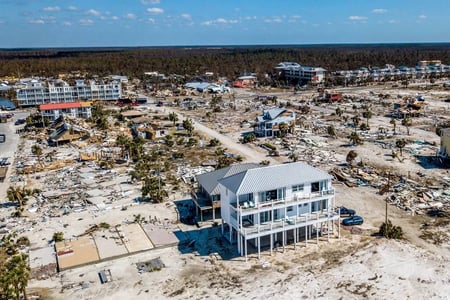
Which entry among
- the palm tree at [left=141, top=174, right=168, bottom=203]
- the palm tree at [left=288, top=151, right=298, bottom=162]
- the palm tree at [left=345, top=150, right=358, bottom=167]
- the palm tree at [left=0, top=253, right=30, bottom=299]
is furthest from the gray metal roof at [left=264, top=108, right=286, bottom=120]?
the palm tree at [left=0, top=253, right=30, bottom=299]

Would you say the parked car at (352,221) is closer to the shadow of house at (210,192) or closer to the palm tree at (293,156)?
the shadow of house at (210,192)

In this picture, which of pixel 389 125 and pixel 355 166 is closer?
pixel 355 166

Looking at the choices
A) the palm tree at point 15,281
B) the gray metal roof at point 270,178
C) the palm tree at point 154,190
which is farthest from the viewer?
the palm tree at point 154,190

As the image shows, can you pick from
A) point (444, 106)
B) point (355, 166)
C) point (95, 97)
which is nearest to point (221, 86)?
point (95, 97)

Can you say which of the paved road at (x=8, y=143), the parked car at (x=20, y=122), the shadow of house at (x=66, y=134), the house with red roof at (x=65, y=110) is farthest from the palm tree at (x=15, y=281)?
the parked car at (x=20, y=122)

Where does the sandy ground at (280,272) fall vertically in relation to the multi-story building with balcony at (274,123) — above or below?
below

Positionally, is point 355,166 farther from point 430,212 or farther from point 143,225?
point 143,225

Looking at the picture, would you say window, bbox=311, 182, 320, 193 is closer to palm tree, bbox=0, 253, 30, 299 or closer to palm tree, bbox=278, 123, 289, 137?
palm tree, bbox=0, 253, 30, 299
